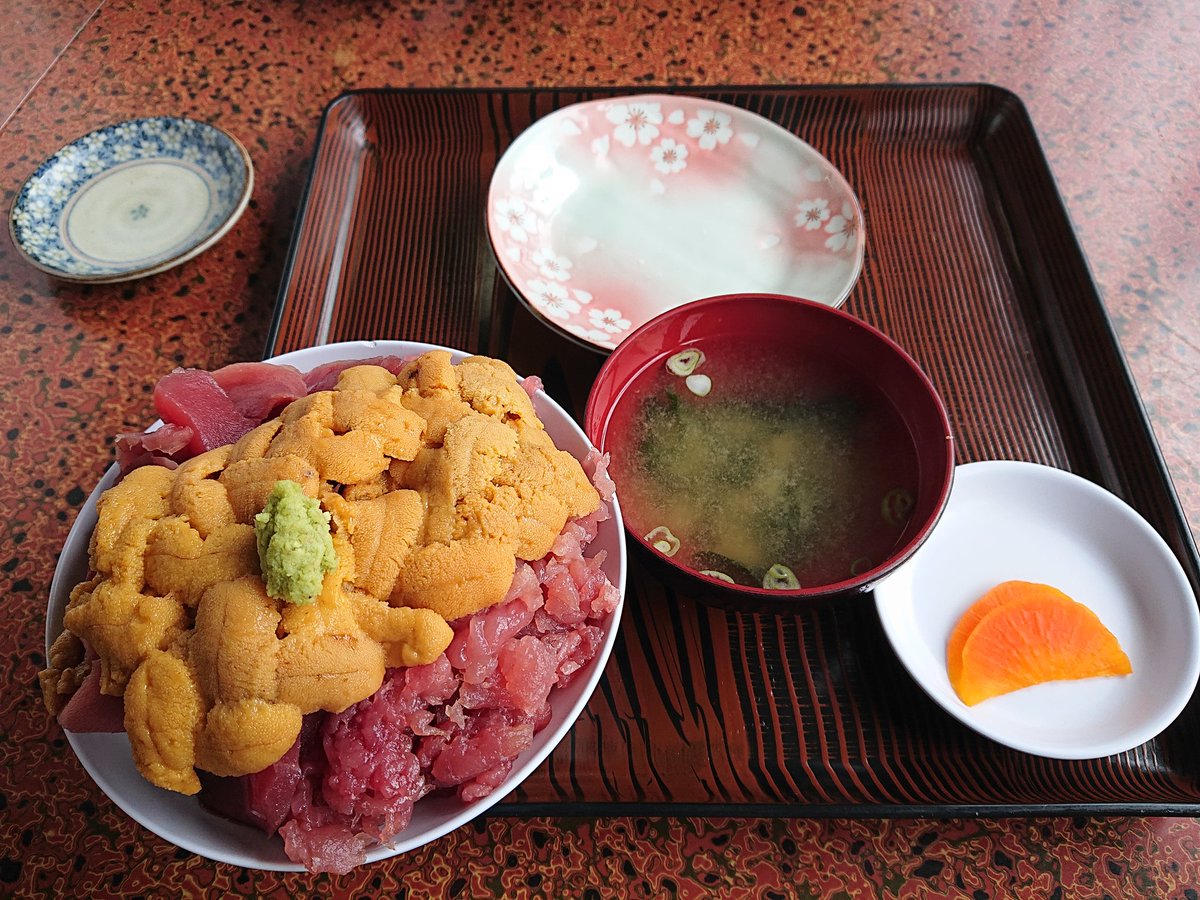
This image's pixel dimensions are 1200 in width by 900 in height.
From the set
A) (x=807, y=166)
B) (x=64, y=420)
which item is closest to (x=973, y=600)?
(x=807, y=166)

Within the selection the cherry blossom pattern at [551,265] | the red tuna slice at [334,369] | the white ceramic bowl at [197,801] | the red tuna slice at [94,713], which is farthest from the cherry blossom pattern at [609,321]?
the red tuna slice at [94,713]

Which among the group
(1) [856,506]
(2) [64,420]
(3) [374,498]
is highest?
(3) [374,498]

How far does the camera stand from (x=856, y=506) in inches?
58.1

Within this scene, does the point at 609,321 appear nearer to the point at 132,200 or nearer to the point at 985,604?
the point at 985,604

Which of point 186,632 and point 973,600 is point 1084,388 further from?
point 186,632

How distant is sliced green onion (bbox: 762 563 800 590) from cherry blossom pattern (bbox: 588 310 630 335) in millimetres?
638

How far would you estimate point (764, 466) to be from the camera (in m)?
1.53

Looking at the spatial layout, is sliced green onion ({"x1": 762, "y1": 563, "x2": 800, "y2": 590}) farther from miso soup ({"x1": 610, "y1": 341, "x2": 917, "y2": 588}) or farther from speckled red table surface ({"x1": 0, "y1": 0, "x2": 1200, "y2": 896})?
speckled red table surface ({"x1": 0, "y1": 0, "x2": 1200, "y2": 896})

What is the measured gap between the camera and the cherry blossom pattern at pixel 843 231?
184 cm

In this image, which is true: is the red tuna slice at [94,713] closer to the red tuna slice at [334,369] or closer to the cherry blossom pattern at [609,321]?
the red tuna slice at [334,369]

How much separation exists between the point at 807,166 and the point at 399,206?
1.07 metres

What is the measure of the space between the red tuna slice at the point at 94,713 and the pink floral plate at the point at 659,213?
1064 millimetres

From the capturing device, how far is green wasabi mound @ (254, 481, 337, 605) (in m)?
0.91

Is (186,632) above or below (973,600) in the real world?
above
